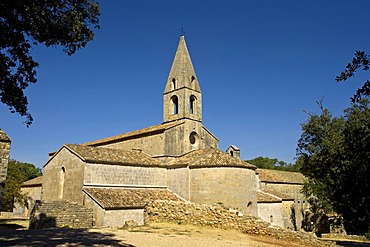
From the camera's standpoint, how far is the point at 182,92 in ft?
100.0

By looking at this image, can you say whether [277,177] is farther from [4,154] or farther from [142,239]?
[4,154]

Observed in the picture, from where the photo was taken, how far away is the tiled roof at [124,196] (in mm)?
20906

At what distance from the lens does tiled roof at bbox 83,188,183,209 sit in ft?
68.6

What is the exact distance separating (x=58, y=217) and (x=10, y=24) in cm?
1385

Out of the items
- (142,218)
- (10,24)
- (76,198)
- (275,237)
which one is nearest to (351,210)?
(275,237)

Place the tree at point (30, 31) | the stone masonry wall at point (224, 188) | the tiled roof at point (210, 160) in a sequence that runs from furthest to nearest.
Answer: the tiled roof at point (210, 160), the stone masonry wall at point (224, 188), the tree at point (30, 31)

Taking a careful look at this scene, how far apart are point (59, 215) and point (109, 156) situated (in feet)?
22.2

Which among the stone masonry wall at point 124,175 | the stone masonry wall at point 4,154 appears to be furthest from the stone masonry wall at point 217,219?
the stone masonry wall at point 4,154

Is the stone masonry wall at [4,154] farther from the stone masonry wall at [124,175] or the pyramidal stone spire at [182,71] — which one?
the pyramidal stone spire at [182,71]

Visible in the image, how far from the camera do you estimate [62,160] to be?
25297 mm

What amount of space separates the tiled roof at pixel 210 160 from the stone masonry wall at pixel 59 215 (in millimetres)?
8727

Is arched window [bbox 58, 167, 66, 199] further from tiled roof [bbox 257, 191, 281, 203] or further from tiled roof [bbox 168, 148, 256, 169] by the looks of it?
tiled roof [bbox 257, 191, 281, 203]

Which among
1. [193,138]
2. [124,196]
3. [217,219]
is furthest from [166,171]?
[217,219]

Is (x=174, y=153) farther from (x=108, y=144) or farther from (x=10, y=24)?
(x=10, y=24)
